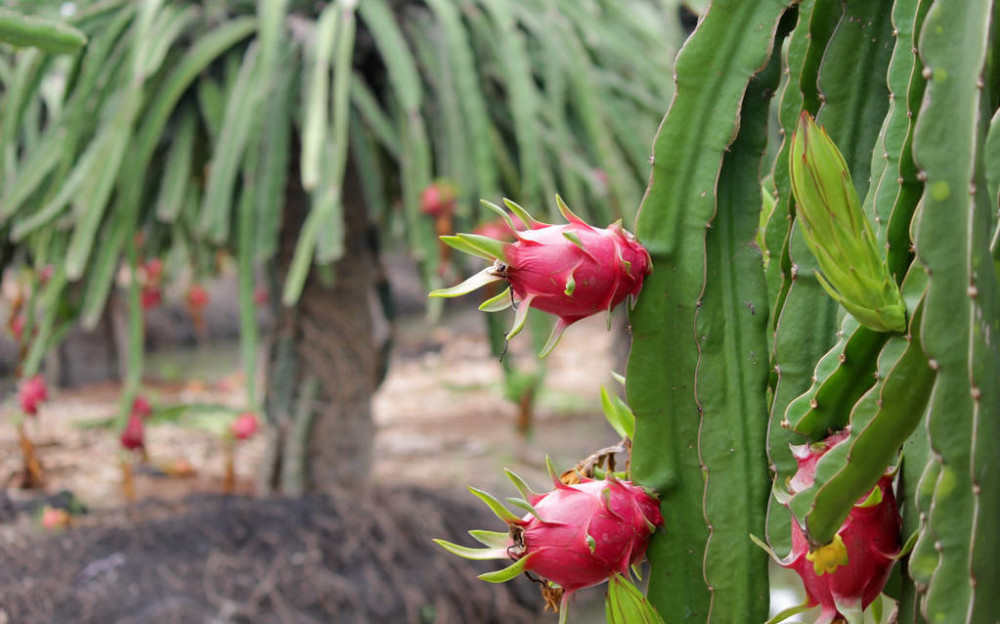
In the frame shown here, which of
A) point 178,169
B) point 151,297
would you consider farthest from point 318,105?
point 151,297

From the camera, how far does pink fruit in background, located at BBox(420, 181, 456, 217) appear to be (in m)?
1.81

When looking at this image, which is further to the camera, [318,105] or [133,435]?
[133,435]

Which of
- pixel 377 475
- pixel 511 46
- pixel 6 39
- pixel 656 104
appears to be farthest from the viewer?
pixel 377 475

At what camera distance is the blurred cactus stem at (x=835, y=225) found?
40cm

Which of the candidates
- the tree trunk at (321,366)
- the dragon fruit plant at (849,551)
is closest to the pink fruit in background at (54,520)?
the tree trunk at (321,366)

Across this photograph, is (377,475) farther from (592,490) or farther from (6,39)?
(592,490)

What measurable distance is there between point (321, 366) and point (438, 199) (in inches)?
22.6

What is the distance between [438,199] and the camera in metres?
1.81

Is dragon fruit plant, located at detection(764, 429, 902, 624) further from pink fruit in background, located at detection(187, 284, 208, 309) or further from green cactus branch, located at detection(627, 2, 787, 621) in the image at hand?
pink fruit in background, located at detection(187, 284, 208, 309)

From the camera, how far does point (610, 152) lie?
1869 millimetres

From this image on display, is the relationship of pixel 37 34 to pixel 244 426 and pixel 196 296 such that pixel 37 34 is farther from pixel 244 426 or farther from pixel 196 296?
pixel 196 296

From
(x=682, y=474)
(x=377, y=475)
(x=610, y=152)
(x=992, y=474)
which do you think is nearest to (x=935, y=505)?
(x=992, y=474)

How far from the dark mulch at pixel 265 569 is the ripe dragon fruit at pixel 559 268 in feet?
4.45

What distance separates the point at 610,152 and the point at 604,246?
1417 mm
